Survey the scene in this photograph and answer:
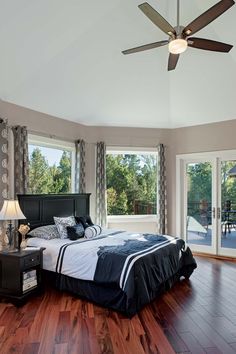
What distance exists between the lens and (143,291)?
3162 millimetres

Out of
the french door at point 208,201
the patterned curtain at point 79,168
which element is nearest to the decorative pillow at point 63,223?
the patterned curtain at point 79,168

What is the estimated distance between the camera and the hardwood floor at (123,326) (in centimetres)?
257

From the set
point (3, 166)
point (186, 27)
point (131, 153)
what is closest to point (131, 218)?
point (131, 153)

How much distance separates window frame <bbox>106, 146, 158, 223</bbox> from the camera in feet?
20.7

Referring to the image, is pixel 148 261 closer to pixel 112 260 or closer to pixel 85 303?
pixel 112 260

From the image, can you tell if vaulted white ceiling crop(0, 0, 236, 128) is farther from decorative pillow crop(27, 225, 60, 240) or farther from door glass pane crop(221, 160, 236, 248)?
Result: decorative pillow crop(27, 225, 60, 240)

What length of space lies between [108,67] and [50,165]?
2.29 m

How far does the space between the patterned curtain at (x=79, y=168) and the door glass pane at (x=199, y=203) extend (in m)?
2.52

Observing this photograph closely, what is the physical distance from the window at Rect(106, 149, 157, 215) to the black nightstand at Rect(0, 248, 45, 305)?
301cm

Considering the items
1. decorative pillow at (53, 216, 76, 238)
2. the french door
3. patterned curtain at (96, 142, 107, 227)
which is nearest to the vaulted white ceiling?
patterned curtain at (96, 142, 107, 227)

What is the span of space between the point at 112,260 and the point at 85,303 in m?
0.74

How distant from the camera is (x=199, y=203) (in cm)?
621

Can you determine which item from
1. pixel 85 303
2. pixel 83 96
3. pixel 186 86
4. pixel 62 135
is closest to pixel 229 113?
pixel 186 86

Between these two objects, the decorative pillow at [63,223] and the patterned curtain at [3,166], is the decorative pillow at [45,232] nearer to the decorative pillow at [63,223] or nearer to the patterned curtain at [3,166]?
the decorative pillow at [63,223]
